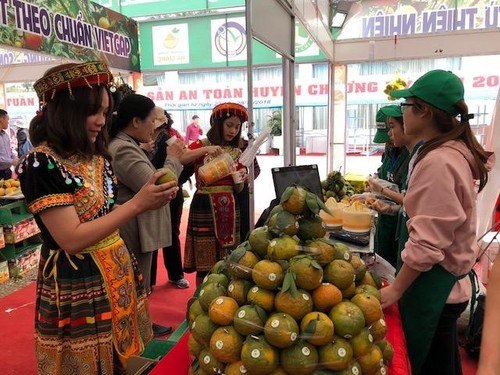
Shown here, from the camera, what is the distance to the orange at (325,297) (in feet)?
3.00

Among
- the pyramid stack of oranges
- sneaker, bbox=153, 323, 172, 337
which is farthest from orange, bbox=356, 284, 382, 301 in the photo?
sneaker, bbox=153, 323, 172, 337

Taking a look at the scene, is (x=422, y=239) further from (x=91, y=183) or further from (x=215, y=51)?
(x=215, y=51)

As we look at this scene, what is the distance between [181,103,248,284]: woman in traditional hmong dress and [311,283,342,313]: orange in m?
1.95

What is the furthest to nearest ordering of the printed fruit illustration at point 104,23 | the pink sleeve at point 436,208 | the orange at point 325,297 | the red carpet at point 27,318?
the printed fruit illustration at point 104,23
the red carpet at point 27,318
the pink sleeve at point 436,208
the orange at point 325,297

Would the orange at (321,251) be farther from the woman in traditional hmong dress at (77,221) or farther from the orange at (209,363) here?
the woman in traditional hmong dress at (77,221)

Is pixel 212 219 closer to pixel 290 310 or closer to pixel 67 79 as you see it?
pixel 67 79

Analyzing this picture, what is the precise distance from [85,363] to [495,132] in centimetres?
355

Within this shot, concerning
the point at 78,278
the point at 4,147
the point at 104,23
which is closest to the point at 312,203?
the point at 78,278

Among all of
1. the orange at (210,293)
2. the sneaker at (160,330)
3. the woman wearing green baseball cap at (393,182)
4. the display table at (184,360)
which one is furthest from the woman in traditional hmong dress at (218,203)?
the orange at (210,293)

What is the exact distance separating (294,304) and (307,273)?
71 millimetres

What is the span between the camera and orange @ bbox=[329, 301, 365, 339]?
88 cm

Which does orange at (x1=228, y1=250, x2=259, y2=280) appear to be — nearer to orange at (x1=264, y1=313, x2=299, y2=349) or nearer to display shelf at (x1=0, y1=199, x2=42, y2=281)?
orange at (x1=264, y1=313, x2=299, y2=349)

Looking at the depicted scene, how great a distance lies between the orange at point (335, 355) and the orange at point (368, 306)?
11cm

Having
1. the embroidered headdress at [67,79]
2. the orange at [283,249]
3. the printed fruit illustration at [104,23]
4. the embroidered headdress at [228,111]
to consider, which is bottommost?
the orange at [283,249]
